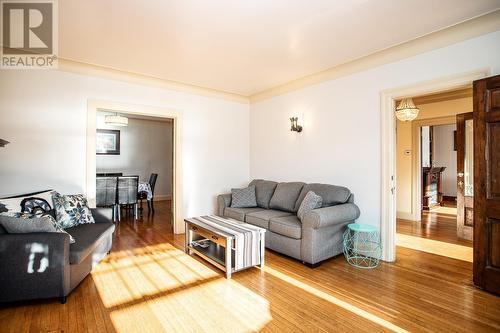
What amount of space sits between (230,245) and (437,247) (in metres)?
3.17

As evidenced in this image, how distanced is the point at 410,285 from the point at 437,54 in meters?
2.51

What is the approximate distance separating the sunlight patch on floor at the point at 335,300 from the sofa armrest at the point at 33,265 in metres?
2.01

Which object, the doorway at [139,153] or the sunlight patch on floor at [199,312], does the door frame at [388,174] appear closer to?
the sunlight patch on floor at [199,312]

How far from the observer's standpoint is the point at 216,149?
513cm

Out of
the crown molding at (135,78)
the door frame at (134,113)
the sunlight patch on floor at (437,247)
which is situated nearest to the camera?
the sunlight patch on floor at (437,247)

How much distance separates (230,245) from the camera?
2779 mm

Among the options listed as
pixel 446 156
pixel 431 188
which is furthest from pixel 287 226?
pixel 446 156

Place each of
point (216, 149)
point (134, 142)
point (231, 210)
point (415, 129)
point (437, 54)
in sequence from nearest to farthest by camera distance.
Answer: point (437, 54) < point (231, 210) < point (216, 149) < point (415, 129) < point (134, 142)

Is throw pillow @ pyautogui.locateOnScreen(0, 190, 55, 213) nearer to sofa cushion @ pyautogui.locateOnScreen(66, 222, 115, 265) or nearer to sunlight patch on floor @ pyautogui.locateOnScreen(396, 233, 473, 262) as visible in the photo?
sofa cushion @ pyautogui.locateOnScreen(66, 222, 115, 265)

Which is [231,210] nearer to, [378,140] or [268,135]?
[268,135]

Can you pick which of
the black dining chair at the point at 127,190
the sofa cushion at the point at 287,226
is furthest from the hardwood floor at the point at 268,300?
the black dining chair at the point at 127,190

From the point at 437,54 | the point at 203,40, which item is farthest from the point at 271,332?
the point at 437,54

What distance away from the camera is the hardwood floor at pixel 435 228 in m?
4.27

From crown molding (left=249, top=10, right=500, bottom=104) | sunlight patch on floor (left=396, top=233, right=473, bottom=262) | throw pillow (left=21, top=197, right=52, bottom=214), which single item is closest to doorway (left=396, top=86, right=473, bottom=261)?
sunlight patch on floor (left=396, top=233, right=473, bottom=262)
